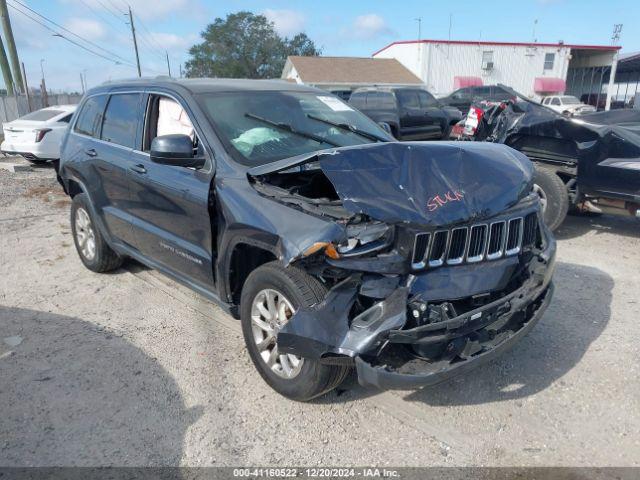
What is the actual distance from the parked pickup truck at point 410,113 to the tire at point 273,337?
1142 cm

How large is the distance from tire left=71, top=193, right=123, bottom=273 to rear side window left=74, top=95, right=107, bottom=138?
0.66m

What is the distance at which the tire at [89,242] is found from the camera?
535 centimetres

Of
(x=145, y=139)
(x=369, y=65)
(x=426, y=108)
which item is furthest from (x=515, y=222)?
(x=369, y=65)

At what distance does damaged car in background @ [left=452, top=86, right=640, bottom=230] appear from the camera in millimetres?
5840

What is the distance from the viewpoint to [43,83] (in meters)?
23.1

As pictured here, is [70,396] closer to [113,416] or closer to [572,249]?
[113,416]

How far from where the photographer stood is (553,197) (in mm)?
6281

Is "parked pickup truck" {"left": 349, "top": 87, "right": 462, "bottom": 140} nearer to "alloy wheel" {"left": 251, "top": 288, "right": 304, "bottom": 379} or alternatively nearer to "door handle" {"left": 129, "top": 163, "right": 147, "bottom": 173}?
"door handle" {"left": 129, "top": 163, "right": 147, "bottom": 173}

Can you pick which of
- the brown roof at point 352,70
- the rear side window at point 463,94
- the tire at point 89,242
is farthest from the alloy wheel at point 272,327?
the brown roof at point 352,70

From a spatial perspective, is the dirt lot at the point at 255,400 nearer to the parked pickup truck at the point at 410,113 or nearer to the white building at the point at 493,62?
the parked pickup truck at the point at 410,113

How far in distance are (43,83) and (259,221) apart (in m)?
24.1

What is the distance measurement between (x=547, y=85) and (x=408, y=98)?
32.8 m

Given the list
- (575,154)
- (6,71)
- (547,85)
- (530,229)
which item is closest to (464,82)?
(547,85)

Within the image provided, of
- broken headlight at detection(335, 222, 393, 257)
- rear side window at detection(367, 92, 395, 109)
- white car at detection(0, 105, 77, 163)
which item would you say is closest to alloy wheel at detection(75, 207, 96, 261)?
broken headlight at detection(335, 222, 393, 257)
